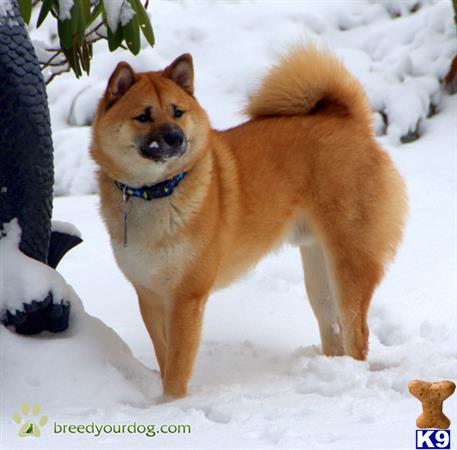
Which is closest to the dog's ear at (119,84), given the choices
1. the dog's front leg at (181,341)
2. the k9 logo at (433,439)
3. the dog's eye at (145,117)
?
the dog's eye at (145,117)

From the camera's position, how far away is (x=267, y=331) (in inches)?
159

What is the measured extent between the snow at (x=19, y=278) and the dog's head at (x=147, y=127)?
42cm

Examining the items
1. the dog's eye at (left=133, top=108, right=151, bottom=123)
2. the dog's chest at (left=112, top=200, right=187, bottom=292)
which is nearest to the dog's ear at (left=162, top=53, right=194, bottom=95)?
the dog's eye at (left=133, top=108, right=151, bottom=123)

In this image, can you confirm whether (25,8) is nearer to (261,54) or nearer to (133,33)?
(133,33)

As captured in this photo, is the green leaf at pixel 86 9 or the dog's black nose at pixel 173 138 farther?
the green leaf at pixel 86 9

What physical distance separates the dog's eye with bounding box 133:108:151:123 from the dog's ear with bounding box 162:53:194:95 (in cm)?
24

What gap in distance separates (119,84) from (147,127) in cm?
22

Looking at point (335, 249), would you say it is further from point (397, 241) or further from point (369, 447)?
point (369, 447)

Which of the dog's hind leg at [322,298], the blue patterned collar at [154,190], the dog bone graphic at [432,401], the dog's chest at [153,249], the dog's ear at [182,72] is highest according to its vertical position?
the dog's ear at [182,72]

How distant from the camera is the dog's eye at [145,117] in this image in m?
2.96

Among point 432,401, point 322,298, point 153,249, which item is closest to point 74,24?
point 153,249

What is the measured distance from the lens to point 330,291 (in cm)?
373

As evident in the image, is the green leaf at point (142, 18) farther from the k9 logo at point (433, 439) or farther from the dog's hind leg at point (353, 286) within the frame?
the k9 logo at point (433, 439)

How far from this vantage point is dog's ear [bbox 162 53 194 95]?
313 cm
